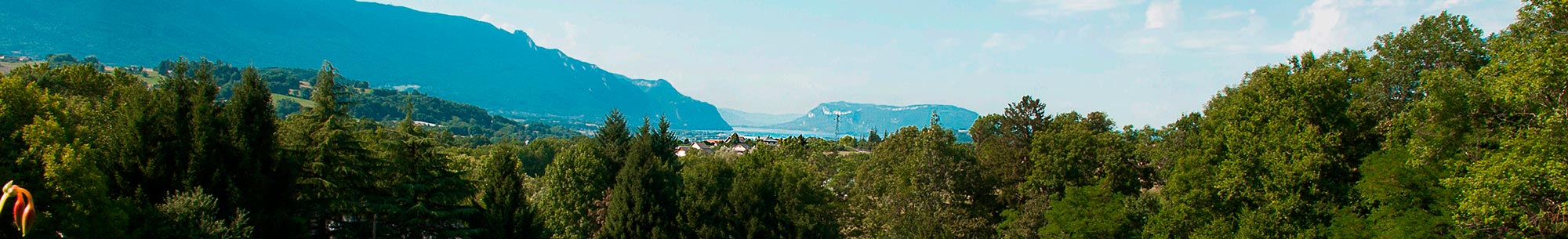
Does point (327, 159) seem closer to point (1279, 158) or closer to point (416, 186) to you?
point (416, 186)

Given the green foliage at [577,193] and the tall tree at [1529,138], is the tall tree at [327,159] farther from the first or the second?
the tall tree at [1529,138]

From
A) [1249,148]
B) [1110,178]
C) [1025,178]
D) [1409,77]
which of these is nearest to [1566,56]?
[1409,77]

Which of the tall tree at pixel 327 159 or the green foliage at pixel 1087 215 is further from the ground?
the tall tree at pixel 327 159

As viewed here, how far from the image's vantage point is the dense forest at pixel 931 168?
784 inches

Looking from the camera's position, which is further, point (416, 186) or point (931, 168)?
point (931, 168)

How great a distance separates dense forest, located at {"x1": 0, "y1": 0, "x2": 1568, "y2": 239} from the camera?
19.9m

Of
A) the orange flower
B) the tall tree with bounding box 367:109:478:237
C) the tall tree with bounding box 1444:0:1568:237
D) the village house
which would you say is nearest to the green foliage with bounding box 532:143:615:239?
the tall tree with bounding box 367:109:478:237

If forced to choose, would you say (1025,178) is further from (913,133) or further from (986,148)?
(913,133)

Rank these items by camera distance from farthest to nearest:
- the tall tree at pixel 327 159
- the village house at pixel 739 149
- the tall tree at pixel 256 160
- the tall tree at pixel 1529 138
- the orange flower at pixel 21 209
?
the village house at pixel 739 149 < the tall tree at pixel 327 159 < the tall tree at pixel 256 160 < the tall tree at pixel 1529 138 < the orange flower at pixel 21 209

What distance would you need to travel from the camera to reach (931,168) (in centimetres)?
3997

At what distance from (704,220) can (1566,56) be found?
27.5 metres

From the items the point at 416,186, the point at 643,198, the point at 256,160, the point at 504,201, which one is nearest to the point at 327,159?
the point at 256,160

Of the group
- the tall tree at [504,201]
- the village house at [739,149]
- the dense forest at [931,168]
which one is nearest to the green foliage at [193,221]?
the dense forest at [931,168]

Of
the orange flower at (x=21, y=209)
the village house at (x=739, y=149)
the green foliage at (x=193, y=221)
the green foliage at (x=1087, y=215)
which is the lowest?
the green foliage at (x=1087, y=215)
